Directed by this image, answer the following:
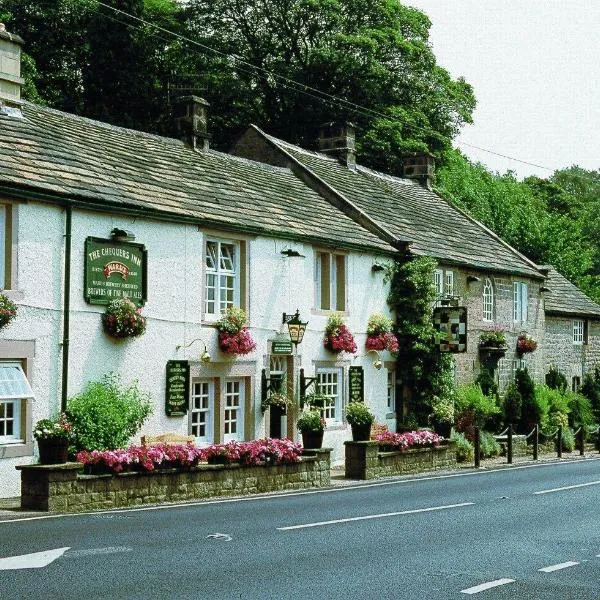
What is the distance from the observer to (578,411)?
3809 cm

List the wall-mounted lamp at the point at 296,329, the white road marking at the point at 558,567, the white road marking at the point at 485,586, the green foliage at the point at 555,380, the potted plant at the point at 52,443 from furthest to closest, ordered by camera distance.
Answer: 1. the green foliage at the point at 555,380
2. the wall-mounted lamp at the point at 296,329
3. the potted plant at the point at 52,443
4. the white road marking at the point at 558,567
5. the white road marking at the point at 485,586

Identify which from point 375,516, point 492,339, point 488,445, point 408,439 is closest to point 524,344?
point 492,339

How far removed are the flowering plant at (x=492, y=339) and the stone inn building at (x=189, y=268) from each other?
0.33m

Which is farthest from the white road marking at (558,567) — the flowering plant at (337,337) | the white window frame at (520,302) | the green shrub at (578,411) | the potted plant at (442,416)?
the green shrub at (578,411)

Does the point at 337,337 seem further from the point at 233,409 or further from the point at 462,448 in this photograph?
the point at 462,448

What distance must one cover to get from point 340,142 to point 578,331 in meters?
14.8

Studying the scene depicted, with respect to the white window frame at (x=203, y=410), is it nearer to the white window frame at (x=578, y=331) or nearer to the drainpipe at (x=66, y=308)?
the drainpipe at (x=66, y=308)

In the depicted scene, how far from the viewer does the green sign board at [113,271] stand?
19.6 metres

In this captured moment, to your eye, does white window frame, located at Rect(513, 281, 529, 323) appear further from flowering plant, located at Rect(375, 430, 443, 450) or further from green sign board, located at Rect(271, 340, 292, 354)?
green sign board, located at Rect(271, 340, 292, 354)

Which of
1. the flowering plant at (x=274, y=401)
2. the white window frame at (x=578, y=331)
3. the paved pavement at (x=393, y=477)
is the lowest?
the paved pavement at (x=393, y=477)

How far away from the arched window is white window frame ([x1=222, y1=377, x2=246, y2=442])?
45.2 feet

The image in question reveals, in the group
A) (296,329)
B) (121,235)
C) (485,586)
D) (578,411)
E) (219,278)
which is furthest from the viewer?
(578,411)

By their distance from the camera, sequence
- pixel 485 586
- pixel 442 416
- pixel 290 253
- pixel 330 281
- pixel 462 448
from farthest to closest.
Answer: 1. pixel 462 448
2. pixel 442 416
3. pixel 330 281
4. pixel 290 253
5. pixel 485 586

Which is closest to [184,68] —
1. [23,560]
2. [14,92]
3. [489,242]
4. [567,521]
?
[489,242]
